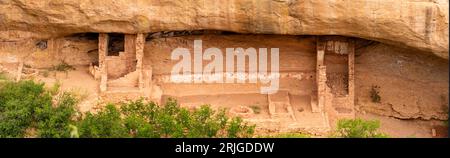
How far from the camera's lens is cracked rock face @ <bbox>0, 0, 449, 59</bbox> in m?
14.7

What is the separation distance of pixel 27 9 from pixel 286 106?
574cm

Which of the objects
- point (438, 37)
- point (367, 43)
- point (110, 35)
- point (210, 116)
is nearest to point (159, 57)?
point (110, 35)

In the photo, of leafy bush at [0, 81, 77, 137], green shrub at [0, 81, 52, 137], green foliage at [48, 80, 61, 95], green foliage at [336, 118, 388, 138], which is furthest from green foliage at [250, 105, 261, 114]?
green shrub at [0, 81, 52, 137]

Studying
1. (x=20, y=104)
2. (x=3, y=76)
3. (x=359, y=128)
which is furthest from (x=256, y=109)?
(x=3, y=76)

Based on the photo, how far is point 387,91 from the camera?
1728 cm

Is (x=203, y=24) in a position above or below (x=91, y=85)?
above

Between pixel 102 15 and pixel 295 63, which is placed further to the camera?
pixel 295 63

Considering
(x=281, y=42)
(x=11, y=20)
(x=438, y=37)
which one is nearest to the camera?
(x=438, y=37)

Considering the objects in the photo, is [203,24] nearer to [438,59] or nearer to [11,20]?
[11,20]

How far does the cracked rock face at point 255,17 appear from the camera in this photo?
14.7m

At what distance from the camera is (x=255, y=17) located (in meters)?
15.2

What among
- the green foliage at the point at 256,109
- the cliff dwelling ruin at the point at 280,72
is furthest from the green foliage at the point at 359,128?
the green foliage at the point at 256,109

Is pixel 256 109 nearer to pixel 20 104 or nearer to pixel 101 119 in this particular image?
pixel 101 119

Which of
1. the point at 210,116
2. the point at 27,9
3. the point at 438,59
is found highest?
the point at 27,9
